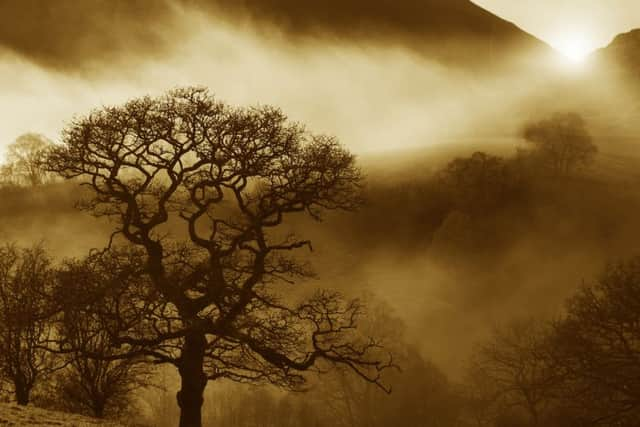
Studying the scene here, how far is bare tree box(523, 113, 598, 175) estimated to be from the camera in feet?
421

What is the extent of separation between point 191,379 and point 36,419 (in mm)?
5131

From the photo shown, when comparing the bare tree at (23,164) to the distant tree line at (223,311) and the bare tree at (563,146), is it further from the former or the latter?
the bare tree at (563,146)

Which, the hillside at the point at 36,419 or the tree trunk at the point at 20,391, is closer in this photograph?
the hillside at the point at 36,419

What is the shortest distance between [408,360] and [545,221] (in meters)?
58.7

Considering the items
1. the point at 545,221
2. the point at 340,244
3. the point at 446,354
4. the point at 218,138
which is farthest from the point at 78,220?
the point at 218,138

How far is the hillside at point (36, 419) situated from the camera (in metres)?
18.7

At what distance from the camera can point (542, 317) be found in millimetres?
80312

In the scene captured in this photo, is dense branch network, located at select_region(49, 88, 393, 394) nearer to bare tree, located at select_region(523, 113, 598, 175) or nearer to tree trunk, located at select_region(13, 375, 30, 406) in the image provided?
tree trunk, located at select_region(13, 375, 30, 406)

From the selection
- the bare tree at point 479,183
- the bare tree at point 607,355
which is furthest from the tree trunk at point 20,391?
the bare tree at point 479,183

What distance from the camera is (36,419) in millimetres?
19828

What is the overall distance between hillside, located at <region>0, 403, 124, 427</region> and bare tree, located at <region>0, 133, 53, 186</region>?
100818 millimetres

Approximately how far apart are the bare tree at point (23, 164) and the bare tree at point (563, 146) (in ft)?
331

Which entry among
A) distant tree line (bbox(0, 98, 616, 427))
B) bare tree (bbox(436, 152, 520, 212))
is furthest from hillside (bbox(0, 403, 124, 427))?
bare tree (bbox(436, 152, 520, 212))

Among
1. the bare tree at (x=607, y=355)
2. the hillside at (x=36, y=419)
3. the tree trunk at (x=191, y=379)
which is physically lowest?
the hillside at (x=36, y=419)
